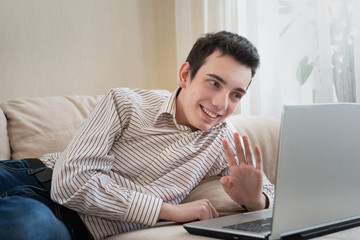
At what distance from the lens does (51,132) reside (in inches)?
64.0

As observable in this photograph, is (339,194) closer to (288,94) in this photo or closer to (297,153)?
(297,153)

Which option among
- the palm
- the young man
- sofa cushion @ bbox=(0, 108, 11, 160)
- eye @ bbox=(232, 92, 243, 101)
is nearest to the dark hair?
the young man

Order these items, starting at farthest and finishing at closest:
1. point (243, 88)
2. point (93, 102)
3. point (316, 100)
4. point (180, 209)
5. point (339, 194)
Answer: point (316, 100) → point (93, 102) → point (243, 88) → point (180, 209) → point (339, 194)

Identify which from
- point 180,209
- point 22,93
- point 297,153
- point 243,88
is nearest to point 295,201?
point 297,153

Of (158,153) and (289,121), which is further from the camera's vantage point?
(158,153)

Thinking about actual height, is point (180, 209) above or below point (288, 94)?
below

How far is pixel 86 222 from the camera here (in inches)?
48.9

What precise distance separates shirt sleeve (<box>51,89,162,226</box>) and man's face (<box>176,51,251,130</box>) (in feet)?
1.04

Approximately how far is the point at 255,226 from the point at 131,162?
0.51m

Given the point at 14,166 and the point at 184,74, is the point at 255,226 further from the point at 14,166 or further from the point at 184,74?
the point at 14,166

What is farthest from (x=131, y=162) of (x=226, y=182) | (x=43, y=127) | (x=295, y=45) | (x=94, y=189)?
(x=295, y=45)

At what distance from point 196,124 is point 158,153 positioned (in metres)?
0.16

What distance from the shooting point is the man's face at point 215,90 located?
4.44 feet

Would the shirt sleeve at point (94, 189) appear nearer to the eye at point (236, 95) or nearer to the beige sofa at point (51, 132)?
the beige sofa at point (51, 132)
